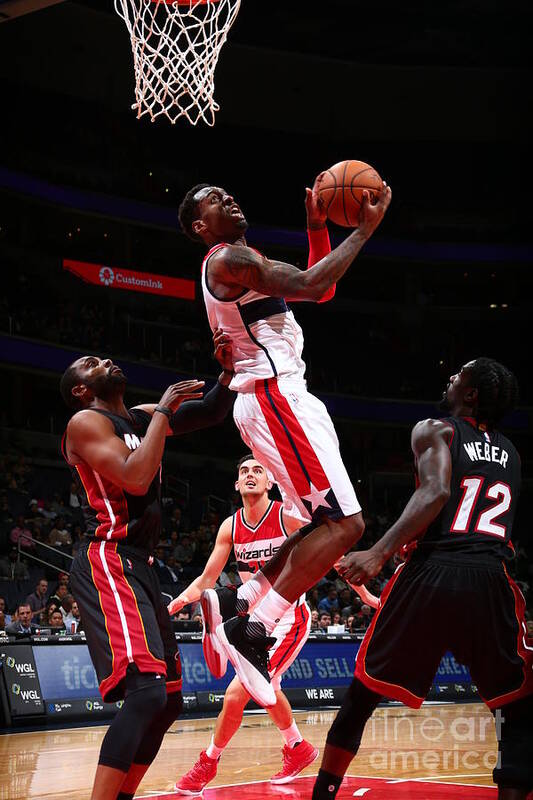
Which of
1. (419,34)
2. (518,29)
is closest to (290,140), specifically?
(419,34)

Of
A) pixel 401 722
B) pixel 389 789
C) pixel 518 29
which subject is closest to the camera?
pixel 389 789

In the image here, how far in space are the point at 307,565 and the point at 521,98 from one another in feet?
91.1

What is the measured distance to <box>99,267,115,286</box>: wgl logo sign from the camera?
25688 millimetres

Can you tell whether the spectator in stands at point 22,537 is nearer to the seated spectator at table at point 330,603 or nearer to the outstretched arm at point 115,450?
the seated spectator at table at point 330,603

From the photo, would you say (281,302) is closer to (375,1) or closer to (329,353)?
(375,1)

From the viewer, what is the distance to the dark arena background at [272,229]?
2347cm

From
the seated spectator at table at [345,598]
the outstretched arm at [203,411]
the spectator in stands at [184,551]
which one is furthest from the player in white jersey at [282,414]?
the spectator in stands at [184,551]

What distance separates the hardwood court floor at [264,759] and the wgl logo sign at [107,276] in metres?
15.6

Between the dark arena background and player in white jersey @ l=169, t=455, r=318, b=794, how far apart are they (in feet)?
28.4

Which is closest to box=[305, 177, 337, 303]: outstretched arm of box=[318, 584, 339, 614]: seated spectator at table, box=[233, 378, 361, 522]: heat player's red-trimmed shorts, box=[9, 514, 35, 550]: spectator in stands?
box=[233, 378, 361, 522]: heat player's red-trimmed shorts

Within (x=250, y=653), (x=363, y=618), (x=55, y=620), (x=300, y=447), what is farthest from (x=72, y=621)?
(x=300, y=447)

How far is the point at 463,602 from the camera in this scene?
4.59 m

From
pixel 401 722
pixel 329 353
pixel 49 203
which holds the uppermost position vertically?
pixel 49 203

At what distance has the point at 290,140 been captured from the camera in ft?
100
